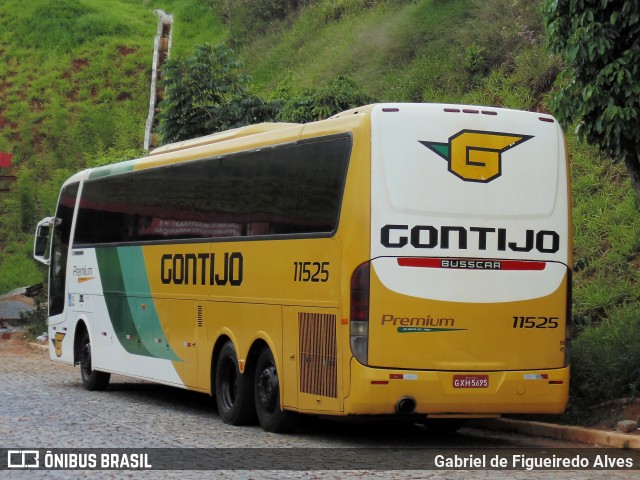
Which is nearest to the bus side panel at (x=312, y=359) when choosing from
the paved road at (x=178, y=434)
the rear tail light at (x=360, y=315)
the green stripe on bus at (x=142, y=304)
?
the rear tail light at (x=360, y=315)

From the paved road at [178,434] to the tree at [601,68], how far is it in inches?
133

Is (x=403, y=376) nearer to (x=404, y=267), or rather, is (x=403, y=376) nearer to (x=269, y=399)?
(x=404, y=267)

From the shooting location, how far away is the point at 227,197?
1454 cm

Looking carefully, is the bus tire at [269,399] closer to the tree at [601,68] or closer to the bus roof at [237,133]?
the bus roof at [237,133]

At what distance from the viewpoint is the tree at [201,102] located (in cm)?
2469

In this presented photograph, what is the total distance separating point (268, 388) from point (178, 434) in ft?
3.83

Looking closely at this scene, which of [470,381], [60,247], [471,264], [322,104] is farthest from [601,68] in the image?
[60,247]

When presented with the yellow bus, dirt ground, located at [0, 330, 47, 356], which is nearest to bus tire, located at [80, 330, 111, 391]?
the yellow bus

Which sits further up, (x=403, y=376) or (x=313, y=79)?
(x=313, y=79)

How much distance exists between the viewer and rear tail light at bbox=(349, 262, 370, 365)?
11516 millimetres

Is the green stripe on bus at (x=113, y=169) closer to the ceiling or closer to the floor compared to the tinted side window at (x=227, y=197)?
closer to the ceiling

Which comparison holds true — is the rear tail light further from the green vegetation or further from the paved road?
the green vegetation

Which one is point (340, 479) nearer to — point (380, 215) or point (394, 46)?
point (380, 215)

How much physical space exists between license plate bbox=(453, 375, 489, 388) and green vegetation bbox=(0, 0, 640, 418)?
195 cm
